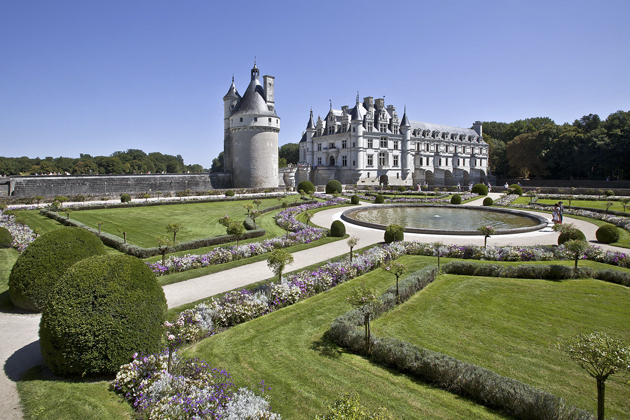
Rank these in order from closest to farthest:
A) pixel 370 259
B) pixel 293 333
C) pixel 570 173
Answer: pixel 293 333
pixel 370 259
pixel 570 173

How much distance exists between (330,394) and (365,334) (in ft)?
4.94

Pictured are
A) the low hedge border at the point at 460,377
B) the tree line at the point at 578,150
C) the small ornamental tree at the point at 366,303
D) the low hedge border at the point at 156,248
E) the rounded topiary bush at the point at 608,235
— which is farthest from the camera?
the tree line at the point at 578,150

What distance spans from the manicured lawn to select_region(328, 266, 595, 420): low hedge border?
11.2 meters

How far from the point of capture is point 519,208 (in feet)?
86.9

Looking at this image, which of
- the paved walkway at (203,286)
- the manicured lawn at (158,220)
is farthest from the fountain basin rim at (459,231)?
the manicured lawn at (158,220)

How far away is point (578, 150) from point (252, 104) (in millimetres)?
47011

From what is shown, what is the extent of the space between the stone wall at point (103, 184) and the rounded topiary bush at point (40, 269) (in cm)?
2952

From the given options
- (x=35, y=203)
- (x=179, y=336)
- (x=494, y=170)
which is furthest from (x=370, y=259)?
(x=494, y=170)

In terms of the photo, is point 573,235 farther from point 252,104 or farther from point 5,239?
point 252,104

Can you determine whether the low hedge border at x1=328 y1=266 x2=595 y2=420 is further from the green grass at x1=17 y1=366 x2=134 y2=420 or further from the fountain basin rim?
the fountain basin rim

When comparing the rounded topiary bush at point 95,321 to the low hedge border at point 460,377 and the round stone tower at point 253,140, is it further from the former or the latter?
the round stone tower at point 253,140

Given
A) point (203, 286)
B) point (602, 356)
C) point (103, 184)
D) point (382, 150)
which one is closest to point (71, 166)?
point (103, 184)

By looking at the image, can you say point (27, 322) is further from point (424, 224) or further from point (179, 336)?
point (424, 224)

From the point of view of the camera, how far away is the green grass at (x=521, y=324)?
529 centimetres
